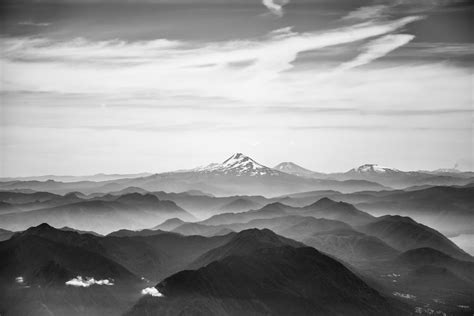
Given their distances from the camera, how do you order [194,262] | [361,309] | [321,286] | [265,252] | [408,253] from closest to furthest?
[361,309] < [321,286] < [265,252] < [194,262] < [408,253]

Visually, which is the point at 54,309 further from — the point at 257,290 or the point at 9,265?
the point at 257,290

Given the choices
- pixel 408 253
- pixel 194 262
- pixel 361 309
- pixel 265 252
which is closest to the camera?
pixel 361 309

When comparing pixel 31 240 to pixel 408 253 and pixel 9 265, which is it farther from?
pixel 408 253

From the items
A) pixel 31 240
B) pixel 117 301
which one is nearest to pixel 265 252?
pixel 117 301

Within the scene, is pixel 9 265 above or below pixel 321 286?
above

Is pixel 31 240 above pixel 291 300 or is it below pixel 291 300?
above

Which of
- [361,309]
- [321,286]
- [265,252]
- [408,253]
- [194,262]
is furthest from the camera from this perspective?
[408,253]

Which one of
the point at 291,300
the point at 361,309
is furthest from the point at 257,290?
the point at 361,309

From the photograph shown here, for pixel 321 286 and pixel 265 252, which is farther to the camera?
pixel 265 252

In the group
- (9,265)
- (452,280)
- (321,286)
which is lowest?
(452,280)
